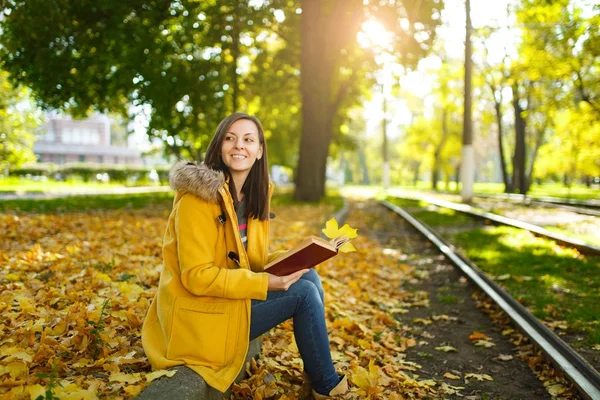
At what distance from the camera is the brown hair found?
3.23 metres

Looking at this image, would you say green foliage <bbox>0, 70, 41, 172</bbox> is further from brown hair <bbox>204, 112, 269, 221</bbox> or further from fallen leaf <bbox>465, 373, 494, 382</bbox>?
fallen leaf <bbox>465, 373, 494, 382</bbox>

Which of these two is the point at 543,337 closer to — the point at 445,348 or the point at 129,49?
the point at 445,348

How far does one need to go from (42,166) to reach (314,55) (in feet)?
87.9

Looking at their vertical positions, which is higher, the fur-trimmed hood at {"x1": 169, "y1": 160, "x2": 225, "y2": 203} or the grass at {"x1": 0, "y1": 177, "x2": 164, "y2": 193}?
the fur-trimmed hood at {"x1": 169, "y1": 160, "x2": 225, "y2": 203}

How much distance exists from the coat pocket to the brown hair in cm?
74

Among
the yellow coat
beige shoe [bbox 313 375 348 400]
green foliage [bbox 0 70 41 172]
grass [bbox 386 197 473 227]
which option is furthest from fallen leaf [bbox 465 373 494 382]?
green foliage [bbox 0 70 41 172]

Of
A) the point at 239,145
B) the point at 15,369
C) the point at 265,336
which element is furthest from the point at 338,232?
the point at 15,369

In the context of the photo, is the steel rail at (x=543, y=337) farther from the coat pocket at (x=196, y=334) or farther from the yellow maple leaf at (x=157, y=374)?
the yellow maple leaf at (x=157, y=374)

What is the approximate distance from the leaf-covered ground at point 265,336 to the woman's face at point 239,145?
1376 mm

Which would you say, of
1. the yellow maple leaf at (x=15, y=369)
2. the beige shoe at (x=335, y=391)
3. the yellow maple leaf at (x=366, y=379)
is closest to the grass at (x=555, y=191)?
the yellow maple leaf at (x=366, y=379)

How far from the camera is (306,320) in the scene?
316 cm

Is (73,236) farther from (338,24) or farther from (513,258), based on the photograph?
(338,24)

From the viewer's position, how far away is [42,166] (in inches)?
1416

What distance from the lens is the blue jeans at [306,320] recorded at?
10.2ft
